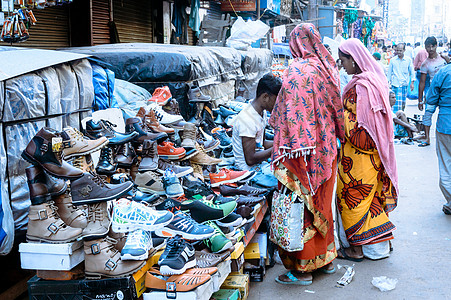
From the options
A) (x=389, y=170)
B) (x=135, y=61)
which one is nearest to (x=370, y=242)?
(x=389, y=170)

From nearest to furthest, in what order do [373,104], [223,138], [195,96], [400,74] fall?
[373,104]
[223,138]
[195,96]
[400,74]

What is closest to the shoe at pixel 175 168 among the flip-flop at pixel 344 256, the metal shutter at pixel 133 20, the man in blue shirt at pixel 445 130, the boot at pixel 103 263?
the boot at pixel 103 263

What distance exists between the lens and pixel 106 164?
3.20 m

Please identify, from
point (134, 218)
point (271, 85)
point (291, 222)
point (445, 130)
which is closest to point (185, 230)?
point (134, 218)

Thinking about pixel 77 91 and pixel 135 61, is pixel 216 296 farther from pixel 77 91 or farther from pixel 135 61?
pixel 135 61

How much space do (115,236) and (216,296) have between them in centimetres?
93

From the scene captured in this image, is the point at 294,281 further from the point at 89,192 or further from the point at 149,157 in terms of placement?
the point at 89,192

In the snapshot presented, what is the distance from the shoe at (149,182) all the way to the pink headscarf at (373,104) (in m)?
1.87

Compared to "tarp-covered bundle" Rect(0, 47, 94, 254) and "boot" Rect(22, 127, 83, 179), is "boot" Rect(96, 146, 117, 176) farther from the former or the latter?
"boot" Rect(22, 127, 83, 179)

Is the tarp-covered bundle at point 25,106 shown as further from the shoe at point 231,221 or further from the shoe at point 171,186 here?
the shoe at point 231,221

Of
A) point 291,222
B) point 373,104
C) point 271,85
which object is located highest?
point 271,85

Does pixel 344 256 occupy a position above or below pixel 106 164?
below

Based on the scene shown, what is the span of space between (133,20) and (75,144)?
28.2ft

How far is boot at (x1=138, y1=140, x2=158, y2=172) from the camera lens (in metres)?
3.40
